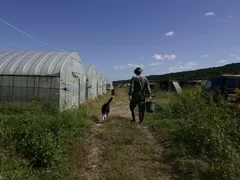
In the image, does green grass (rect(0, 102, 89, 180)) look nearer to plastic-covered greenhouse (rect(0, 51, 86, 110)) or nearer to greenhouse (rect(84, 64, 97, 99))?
plastic-covered greenhouse (rect(0, 51, 86, 110))

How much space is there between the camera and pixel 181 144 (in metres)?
5.39

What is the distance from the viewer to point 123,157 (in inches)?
191

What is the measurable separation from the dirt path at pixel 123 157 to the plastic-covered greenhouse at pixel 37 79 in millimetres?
4247

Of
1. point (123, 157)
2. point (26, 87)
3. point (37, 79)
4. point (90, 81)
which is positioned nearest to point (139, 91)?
point (123, 157)

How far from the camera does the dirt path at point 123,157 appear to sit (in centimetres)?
414

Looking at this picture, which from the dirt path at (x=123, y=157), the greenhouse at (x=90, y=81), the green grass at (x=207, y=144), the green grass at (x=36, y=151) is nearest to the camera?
Result: the green grass at (x=207, y=144)

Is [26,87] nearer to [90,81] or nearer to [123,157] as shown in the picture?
[123,157]

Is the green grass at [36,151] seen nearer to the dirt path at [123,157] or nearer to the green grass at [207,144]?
the dirt path at [123,157]

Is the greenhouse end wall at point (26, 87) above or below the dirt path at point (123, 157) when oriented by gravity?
above

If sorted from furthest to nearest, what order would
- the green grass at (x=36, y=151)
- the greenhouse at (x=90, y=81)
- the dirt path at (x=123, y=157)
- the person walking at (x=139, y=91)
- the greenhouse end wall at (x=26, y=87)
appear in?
the greenhouse at (x=90, y=81), the greenhouse end wall at (x=26, y=87), the person walking at (x=139, y=91), the dirt path at (x=123, y=157), the green grass at (x=36, y=151)

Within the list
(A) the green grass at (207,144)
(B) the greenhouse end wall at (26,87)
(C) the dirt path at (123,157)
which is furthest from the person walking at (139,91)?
(B) the greenhouse end wall at (26,87)

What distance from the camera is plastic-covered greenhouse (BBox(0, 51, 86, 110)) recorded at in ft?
35.1

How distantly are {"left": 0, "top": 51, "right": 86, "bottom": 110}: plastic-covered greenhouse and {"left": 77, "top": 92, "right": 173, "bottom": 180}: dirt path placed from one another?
4247 millimetres

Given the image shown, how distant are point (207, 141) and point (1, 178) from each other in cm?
355
